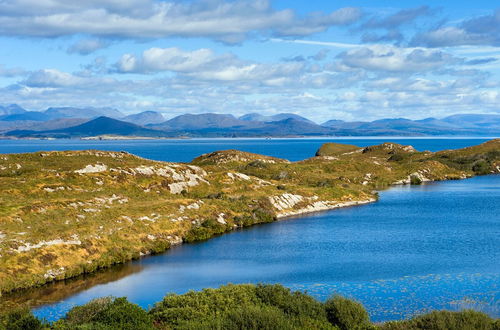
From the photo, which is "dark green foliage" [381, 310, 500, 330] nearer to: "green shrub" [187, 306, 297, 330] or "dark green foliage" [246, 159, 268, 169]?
"green shrub" [187, 306, 297, 330]

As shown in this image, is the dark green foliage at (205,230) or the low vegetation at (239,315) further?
the dark green foliage at (205,230)

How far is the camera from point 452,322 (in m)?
32.6

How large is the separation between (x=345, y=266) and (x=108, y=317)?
30344 mm

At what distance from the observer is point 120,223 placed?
7112 cm

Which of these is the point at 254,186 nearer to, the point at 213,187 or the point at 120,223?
the point at 213,187

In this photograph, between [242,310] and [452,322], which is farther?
[242,310]

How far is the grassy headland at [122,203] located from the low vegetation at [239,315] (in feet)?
58.8

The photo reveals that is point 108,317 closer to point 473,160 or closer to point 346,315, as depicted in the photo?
point 346,315

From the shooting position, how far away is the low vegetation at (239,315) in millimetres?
32375

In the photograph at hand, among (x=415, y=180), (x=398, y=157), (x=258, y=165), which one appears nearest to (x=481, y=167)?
(x=398, y=157)

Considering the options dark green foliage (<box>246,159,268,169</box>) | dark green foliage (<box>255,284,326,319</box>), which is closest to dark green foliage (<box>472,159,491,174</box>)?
dark green foliage (<box>246,159,268,169</box>)

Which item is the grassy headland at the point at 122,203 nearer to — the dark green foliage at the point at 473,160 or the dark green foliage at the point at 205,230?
the dark green foliage at the point at 205,230

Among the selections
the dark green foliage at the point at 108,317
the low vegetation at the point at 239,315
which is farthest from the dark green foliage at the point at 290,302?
the dark green foliage at the point at 108,317

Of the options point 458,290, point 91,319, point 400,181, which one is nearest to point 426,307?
point 458,290
